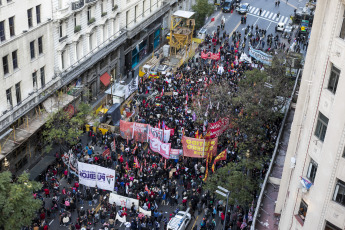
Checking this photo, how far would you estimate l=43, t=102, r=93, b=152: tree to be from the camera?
47219 millimetres

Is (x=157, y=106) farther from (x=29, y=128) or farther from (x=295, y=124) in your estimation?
(x=295, y=124)

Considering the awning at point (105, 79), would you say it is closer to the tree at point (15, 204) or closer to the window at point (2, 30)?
the window at point (2, 30)

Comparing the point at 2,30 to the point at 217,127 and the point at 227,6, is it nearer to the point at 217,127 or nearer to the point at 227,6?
the point at 217,127

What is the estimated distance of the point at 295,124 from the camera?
32844mm

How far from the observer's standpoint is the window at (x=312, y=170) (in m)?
26.6

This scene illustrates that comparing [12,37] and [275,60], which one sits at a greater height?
[12,37]

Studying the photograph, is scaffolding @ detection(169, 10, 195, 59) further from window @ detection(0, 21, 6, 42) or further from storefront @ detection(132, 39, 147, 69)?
window @ detection(0, 21, 6, 42)

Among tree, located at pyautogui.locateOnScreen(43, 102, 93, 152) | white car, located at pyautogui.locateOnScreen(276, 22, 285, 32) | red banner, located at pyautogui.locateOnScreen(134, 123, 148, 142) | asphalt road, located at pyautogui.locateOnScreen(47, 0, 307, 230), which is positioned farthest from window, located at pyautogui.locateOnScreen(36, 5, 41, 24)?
white car, located at pyautogui.locateOnScreen(276, 22, 285, 32)

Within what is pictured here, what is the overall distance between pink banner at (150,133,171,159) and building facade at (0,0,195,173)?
10908mm

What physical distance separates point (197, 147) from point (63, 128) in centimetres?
1370

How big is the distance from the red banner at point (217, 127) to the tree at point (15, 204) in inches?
761

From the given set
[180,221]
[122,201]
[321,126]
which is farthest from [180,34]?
[321,126]

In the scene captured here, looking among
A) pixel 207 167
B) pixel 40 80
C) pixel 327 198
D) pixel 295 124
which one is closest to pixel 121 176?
pixel 207 167

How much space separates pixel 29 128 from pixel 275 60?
102 feet
